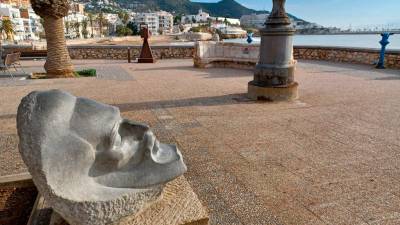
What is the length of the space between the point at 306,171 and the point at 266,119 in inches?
85.6

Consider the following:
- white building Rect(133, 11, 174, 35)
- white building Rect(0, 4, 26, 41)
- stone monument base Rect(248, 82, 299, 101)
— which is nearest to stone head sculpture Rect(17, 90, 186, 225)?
stone monument base Rect(248, 82, 299, 101)

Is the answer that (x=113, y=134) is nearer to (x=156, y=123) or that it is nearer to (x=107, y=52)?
(x=156, y=123)

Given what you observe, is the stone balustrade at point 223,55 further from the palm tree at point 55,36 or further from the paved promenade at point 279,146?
the palm tree at point 55,36

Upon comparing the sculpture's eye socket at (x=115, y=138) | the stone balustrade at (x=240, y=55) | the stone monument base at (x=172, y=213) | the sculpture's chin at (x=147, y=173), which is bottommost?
the stone monument base at (x=172, y=213)

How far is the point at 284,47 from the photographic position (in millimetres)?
6949

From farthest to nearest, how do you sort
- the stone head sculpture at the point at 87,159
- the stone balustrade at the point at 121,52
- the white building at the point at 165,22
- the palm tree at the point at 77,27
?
the white building at the point at 165,22
the palm tree at the point at 77,27
the stone balustrade at the point at 121,52
the stone head sculpture at the point at 87,159

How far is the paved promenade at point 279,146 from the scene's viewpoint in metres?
2.77

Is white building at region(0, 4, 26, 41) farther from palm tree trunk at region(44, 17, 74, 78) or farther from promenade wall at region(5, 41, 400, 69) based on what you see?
palm tree trunk at region(44, 17, 74, 78)

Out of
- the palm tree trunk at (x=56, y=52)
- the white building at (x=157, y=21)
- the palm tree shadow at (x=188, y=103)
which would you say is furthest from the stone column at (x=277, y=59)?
the white building at (x=157, y=21)

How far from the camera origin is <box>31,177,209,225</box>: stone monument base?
6.35 ft

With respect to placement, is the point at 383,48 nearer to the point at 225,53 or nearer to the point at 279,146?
the point at 225,53

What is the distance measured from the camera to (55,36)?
419 inches

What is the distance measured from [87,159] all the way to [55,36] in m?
10.3

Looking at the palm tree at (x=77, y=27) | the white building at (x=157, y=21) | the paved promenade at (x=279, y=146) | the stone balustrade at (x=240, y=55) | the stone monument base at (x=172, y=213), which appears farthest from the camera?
the white building at (x=157, y=21)
